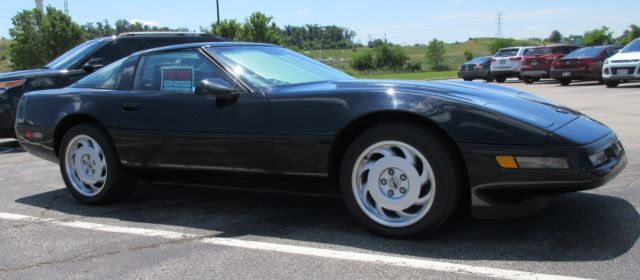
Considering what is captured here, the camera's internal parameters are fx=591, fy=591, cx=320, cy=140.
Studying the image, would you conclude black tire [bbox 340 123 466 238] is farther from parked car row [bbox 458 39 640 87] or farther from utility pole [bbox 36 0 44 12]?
utility pole [bbox 36 0 44 12]

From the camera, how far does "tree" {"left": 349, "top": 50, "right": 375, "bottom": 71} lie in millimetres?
67000

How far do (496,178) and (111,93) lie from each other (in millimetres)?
3016

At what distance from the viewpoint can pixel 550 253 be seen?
3146mm

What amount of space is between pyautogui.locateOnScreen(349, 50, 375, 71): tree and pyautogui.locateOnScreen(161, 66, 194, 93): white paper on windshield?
6281cm

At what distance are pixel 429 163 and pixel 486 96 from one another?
1.97 feet

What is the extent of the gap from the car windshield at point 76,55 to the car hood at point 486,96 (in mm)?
5852

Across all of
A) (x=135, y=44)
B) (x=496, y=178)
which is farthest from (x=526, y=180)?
(x=135, y=44)

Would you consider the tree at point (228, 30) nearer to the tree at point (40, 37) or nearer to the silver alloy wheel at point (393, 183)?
the tree at point (40, 37)

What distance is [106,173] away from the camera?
183 inches

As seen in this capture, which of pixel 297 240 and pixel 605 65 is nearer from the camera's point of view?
pixel 297 240

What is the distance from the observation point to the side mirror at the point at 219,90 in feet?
12.6

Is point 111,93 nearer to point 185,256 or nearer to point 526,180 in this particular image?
point 185,256

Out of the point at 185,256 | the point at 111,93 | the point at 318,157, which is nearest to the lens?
the point at 185,256

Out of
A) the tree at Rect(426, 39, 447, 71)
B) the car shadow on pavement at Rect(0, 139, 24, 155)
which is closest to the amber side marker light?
the car shadow on pavement at Rect(0, 139, 24, 155)
